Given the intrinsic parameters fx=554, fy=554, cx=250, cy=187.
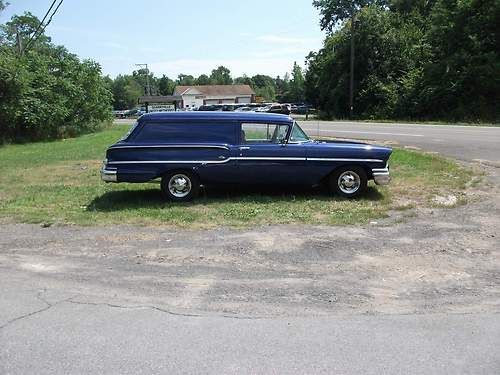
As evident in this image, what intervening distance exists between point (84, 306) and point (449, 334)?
3.04 meters

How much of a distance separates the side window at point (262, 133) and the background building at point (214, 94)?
11748cm

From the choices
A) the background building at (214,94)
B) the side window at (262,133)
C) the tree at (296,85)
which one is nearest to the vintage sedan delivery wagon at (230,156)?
the side window at (262,133)

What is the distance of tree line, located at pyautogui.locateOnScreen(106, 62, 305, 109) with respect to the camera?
12356 cm

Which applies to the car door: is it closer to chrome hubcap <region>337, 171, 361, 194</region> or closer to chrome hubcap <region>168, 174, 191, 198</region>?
chrome hubcap <region>337, 171, 361, 194</region>

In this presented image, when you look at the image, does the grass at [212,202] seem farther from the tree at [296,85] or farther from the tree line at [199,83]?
the tree at [296,85]

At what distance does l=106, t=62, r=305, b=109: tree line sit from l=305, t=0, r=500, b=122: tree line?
45.4 metres

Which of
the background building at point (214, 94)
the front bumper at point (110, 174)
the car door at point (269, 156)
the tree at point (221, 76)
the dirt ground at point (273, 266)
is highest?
the tree at point (221, 76)

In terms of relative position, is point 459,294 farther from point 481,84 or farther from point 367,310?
point 481,84

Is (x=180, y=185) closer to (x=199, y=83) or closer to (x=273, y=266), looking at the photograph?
(x=273, y=266)

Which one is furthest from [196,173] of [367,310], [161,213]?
[367,310]

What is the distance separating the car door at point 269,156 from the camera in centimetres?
952

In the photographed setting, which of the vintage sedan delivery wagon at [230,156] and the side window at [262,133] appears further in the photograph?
the side window at [262,133]

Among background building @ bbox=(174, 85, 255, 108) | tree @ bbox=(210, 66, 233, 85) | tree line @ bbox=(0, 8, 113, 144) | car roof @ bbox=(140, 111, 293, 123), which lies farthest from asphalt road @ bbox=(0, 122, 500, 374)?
tree @ bbox=(210, 66, 233, 85)

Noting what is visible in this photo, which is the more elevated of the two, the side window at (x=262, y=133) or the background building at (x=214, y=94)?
the background building at (x=214, y=94)
